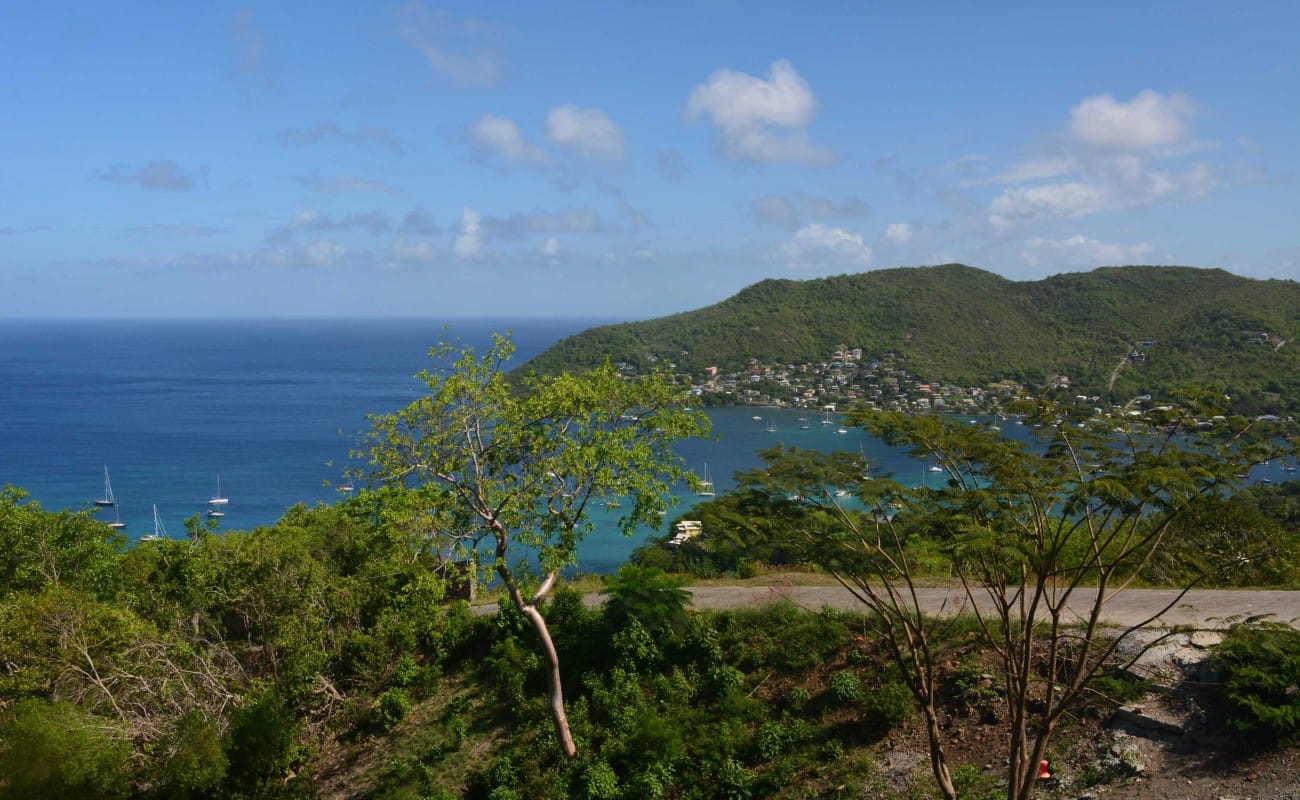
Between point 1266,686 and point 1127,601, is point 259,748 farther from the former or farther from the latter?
point 1127,601

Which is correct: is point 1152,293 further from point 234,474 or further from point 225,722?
point 225,722

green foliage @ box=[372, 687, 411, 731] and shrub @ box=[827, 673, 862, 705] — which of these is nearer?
shrub @ box=[827, 673, 862, 705]

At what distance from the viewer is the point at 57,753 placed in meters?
10.5

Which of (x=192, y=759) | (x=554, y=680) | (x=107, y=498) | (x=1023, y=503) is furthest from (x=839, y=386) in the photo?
(x=192, y=759)

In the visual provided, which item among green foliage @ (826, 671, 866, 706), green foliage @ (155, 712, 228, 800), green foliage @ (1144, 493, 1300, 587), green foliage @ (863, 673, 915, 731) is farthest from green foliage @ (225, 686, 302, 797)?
green foliage @ (1144, 493, 1300, 587)

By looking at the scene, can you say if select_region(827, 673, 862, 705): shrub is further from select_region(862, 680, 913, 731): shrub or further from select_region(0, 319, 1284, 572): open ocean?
select_region(0, 319, 1284, 572): open ocean

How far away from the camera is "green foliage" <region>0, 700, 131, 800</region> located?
10453 mm

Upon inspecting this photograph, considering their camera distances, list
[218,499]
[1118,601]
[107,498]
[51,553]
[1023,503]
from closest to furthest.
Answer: [1023,503] < [1118,601] < [51,553] < [218,499] < [107,498]

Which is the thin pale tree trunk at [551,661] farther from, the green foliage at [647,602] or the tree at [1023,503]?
the tree at [1023,503]

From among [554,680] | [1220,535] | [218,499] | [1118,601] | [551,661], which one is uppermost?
[1220,535]

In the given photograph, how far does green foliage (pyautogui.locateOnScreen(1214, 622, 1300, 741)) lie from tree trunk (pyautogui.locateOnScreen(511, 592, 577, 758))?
7.90 m

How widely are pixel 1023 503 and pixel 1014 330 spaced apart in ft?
327

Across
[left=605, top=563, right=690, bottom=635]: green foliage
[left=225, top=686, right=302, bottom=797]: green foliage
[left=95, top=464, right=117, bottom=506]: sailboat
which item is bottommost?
[left=95, top=464, right=117, bottom=506]: sailboat

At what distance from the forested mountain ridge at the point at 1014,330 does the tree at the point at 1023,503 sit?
1931 inches
